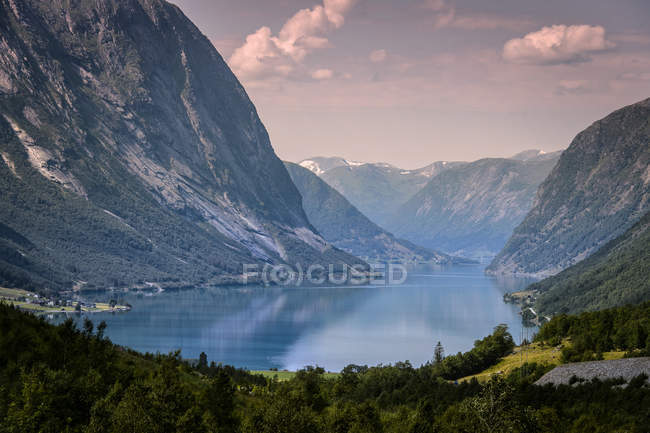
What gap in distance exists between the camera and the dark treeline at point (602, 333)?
318ft

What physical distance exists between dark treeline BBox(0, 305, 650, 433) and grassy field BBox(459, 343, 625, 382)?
316 inches

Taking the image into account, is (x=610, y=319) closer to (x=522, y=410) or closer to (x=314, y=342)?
(x=522, y=410)

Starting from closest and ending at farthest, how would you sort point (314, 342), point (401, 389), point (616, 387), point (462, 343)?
1. point (616, 387)
2. point (401, 389)
3. point (462, 343)
4. point (314, 342)

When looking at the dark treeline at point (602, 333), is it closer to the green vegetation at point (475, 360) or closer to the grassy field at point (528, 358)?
the grassy field at point (528, 358)

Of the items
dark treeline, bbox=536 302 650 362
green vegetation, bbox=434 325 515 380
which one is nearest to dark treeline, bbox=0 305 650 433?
dark treeline, bbox=536 302 650 362

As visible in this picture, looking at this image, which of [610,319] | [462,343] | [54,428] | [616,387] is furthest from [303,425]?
[462,343]

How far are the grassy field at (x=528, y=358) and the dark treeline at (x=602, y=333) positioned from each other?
62.9 inches

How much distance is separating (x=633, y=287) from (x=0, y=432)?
169 m

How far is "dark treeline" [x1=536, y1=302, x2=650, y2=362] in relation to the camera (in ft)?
318

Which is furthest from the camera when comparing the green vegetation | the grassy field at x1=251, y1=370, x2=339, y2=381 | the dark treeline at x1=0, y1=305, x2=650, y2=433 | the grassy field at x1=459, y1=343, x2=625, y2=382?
the grassy field at x1=251, y1=370, x2=339, y2=381

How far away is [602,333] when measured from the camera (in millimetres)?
106188

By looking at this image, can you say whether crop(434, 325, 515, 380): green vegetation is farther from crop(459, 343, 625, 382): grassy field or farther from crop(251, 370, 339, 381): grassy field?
crop(251, 370, 339, 381): grassy field

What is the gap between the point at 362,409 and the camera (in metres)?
67.2

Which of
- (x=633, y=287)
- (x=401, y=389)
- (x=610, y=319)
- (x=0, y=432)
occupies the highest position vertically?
(x=633, y=287)
